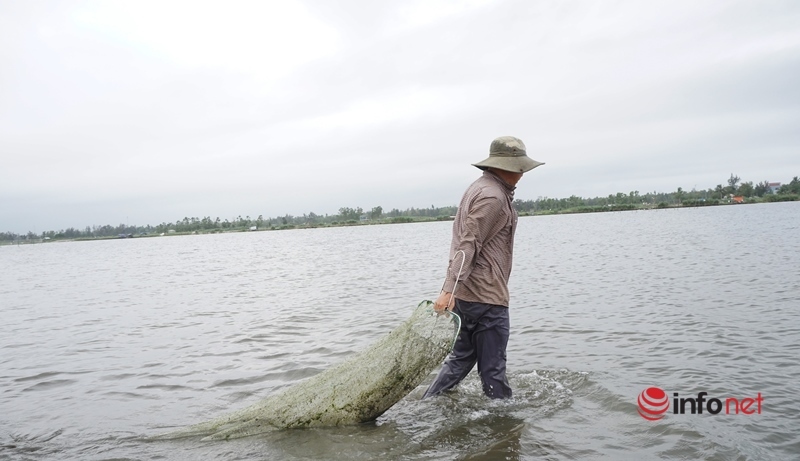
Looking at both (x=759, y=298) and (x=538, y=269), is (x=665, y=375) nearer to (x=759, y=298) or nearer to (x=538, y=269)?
(x=759, y=298)

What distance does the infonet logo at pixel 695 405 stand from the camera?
5570 mm

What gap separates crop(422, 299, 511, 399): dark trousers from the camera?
5.19m

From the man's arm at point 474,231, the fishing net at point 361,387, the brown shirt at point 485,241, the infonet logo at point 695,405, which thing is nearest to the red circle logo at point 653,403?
the infonet logo at point 695,405

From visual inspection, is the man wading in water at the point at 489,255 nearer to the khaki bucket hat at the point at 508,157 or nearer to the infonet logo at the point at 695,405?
the khaki bucket hat at the point at 508,157

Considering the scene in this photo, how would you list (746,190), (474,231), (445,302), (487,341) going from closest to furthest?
(445,302)
(474,231)
(487,341)
(746,190)

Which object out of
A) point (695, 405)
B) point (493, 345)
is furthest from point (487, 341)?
point (695, 405)

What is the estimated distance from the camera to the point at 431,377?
24.3 ft

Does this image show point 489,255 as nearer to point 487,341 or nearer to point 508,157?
point 487,341

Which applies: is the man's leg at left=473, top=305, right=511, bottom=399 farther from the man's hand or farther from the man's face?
the man's face

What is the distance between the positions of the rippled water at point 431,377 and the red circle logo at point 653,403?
96mm

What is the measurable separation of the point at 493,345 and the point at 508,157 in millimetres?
1811

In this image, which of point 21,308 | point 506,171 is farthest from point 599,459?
point 21,308

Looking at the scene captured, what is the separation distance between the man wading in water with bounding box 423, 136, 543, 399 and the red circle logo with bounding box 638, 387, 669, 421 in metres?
1.56

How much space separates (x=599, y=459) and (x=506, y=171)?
8.71 feet
